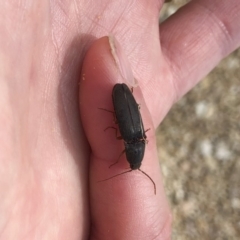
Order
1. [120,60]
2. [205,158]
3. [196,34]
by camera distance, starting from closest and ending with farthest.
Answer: [120,60] → [196,34] → [205,158]

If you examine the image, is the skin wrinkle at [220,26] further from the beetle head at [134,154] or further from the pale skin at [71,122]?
the beetle head at [134,154]

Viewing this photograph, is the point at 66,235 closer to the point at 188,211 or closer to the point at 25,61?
the point at 25,61

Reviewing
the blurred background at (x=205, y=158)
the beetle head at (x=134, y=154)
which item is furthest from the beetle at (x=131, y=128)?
the blurred background at (x=205, y=158)

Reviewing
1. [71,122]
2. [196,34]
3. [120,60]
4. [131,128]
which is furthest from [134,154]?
[196,34]

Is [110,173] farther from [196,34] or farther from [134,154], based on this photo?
[196,34]

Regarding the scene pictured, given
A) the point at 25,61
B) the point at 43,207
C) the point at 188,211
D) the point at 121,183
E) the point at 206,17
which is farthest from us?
the point at 188,211

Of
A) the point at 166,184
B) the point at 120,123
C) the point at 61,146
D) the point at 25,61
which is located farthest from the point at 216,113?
the point at 25,61
